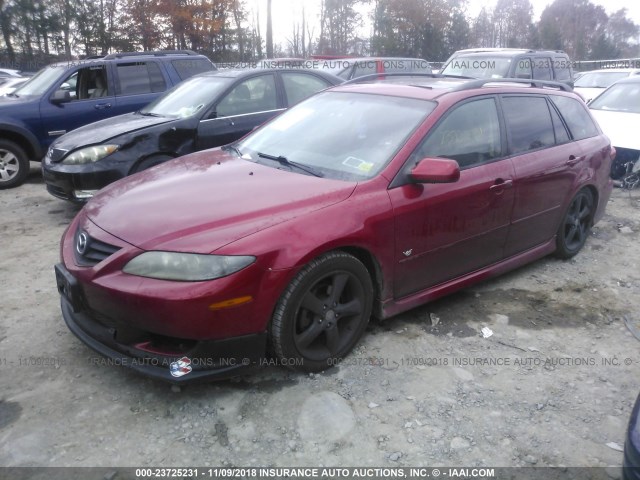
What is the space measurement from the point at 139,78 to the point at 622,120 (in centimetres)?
712

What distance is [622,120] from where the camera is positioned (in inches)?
313

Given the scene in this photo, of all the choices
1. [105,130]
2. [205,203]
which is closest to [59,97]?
[105,130]

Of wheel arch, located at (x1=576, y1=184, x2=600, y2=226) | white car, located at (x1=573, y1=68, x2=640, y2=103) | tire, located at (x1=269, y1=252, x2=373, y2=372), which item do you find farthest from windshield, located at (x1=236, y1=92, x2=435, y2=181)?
white car, located at (x1=573, y1=68, x2=640, y2=103)

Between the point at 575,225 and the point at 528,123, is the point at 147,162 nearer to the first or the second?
the point at 528,123

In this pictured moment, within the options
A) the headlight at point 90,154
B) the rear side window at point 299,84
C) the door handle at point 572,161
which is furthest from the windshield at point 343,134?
the rear side window at point 299,84

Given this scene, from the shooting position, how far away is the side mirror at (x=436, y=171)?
320 cm

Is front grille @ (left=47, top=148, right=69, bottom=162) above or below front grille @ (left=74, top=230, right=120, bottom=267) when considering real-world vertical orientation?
above

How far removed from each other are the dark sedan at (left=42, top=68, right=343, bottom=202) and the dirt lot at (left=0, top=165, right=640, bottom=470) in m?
1.79

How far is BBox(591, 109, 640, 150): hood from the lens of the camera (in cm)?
731

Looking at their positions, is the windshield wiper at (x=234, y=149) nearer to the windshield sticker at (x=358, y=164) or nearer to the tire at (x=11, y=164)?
the windshield sticker at (x=358, y=164)

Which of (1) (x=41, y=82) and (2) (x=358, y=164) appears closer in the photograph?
(2) (x=358, y=164)

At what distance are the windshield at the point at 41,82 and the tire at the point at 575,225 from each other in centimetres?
691

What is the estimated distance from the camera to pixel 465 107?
377 cm

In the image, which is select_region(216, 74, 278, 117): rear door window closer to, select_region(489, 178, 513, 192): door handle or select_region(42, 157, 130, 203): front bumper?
select_region(42, 157, 130, 203): front bumper
